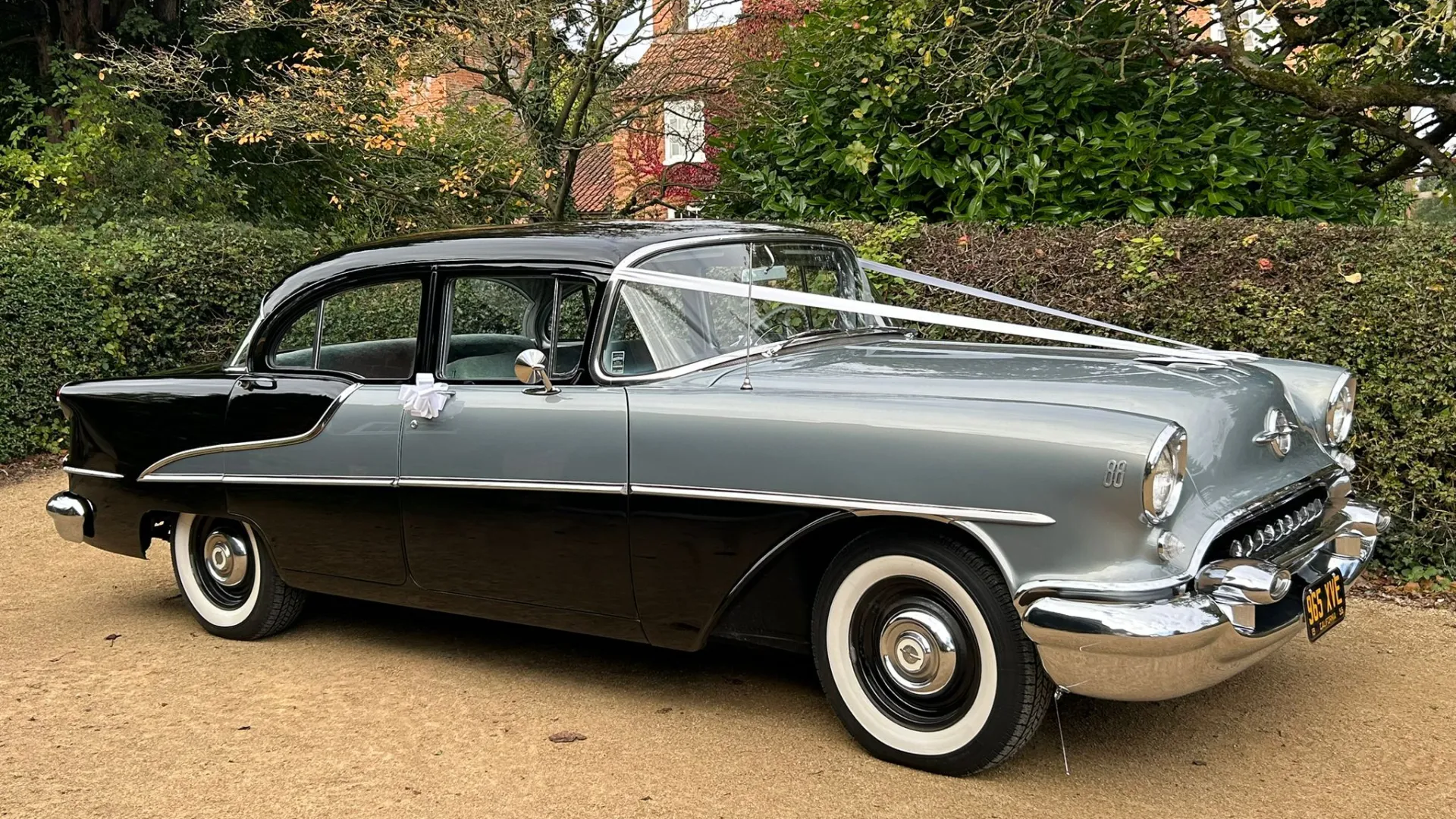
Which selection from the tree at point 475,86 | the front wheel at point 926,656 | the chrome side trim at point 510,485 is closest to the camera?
the front wheel at point 926,656

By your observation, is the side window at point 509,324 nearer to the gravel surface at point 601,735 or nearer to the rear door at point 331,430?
the rear door at point 331,430

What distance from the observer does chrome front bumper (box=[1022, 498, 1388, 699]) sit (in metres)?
3.01

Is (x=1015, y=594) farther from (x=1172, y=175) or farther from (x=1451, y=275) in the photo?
(x=1172, y=175)

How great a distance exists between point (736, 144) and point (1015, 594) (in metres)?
6.64

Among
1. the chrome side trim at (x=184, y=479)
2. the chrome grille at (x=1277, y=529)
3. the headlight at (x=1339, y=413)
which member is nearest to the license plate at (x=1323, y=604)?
the chrome grille at (x=1277, y=529)

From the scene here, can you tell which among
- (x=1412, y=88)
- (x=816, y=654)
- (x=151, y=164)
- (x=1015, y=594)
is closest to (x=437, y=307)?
(x=816, y=654)

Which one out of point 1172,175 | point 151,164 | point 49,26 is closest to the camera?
point 1172,175

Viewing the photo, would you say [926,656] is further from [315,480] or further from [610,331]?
[315,480]

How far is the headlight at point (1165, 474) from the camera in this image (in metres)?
3.05

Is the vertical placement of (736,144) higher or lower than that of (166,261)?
higher

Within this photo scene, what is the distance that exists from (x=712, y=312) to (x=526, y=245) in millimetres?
812

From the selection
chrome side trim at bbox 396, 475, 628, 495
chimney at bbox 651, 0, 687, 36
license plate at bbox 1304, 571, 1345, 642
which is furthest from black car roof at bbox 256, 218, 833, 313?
chimney at bbox 651, 0, 687, 36

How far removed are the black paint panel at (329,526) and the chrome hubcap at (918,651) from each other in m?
2.01

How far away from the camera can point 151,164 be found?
38.8 ft
